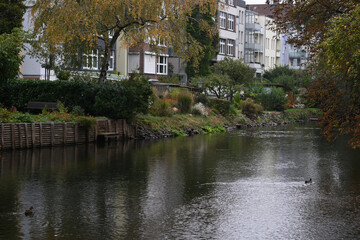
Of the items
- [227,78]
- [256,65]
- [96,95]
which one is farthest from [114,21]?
[256,65]

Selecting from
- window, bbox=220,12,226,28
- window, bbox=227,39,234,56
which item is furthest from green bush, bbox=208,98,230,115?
window, bbox=227,39,234,56

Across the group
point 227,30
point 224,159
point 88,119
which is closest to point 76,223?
point 224,159

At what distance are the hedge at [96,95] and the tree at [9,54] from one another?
2.54 m

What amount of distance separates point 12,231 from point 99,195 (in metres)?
4.10

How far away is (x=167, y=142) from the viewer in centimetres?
3234

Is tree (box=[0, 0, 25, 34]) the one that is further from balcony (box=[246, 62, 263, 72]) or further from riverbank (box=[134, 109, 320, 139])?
balcony (box=[246, 62, 263, 72])

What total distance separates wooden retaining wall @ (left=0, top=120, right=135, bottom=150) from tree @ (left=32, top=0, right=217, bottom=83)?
4.49 meters

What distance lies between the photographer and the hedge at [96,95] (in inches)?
1277

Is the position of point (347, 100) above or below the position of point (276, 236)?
above

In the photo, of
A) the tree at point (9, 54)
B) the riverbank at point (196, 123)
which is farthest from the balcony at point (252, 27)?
the tree at point (9, 54)

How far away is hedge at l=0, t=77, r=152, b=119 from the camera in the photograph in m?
32.4

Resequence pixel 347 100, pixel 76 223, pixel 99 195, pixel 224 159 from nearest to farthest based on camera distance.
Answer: pixel 76 223 < pixel 99 195 < pixel 347 100 < pixel 224 159

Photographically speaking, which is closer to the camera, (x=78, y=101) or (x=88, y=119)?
(x=88, y=119)

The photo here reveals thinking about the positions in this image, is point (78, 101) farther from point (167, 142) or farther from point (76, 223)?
point (76, 223)
